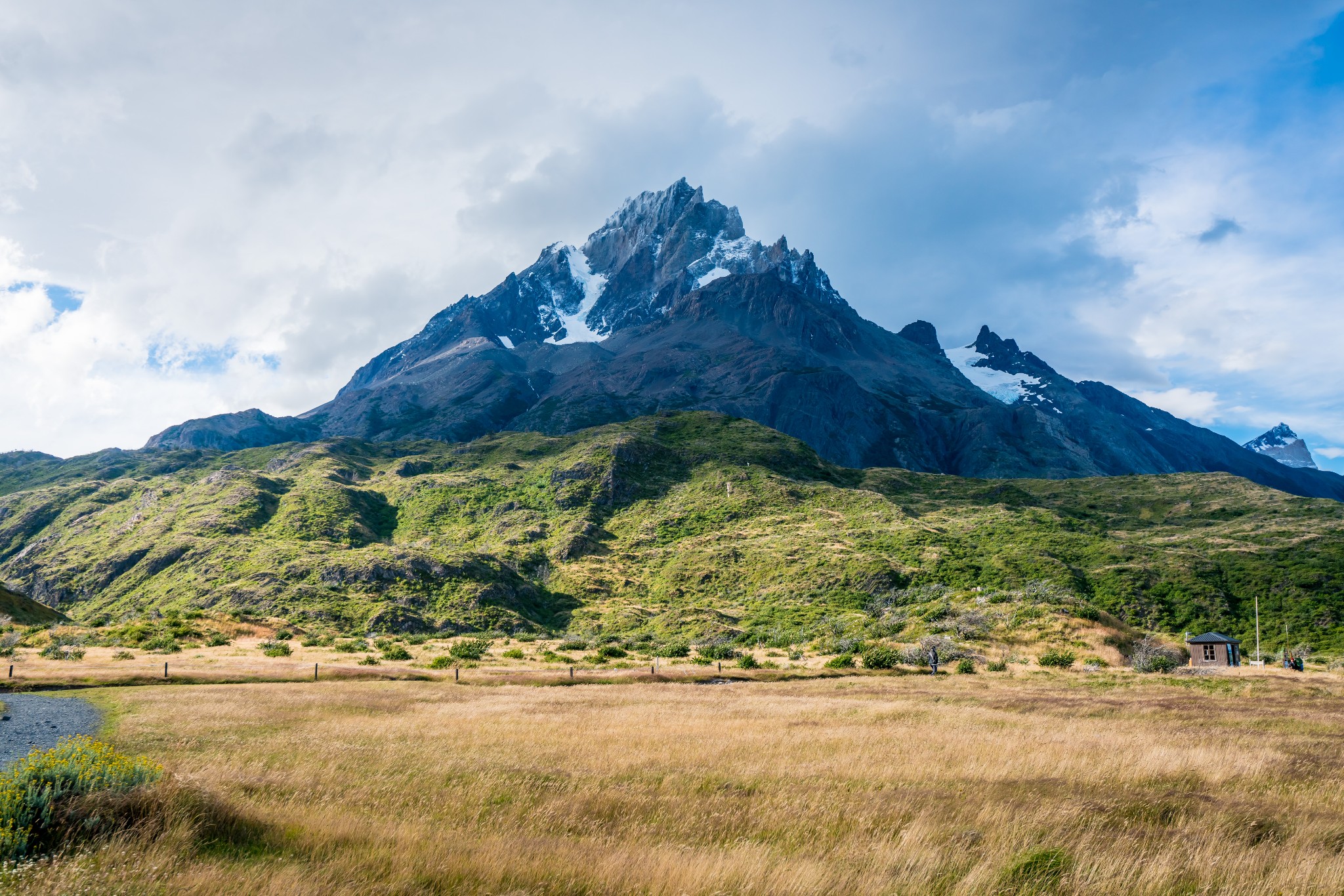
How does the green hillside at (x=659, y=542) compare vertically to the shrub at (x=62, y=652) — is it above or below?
above

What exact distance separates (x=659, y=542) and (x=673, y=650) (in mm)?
49818

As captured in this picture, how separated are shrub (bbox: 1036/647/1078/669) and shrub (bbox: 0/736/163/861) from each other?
57.2 m

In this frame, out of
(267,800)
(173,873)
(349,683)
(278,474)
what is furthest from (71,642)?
(278,474)

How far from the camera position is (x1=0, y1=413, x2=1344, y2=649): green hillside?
259 ft

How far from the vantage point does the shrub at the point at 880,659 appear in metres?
53.0

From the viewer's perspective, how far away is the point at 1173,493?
420 feet

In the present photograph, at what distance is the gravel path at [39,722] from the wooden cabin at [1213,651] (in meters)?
68.2

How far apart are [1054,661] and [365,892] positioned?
57.1 m

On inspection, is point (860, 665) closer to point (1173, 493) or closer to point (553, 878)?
point (553, 878)

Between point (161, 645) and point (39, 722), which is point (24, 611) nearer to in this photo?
point (161, 645)

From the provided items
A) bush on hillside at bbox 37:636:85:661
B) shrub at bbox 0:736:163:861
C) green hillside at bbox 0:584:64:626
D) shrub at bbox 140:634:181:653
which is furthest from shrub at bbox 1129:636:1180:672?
green hillside at bbox 0:584:64:626

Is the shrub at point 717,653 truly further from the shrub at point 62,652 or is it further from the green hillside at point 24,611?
the green hillside at point 24,611

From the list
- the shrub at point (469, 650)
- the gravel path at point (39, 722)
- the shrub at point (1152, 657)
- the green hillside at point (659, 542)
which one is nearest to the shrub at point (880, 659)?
the green hillside at point (659, 542)

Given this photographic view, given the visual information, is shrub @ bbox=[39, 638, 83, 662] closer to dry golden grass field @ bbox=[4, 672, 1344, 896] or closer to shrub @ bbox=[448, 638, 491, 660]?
shrub @ bbox=[448, 638, 491, 660]
